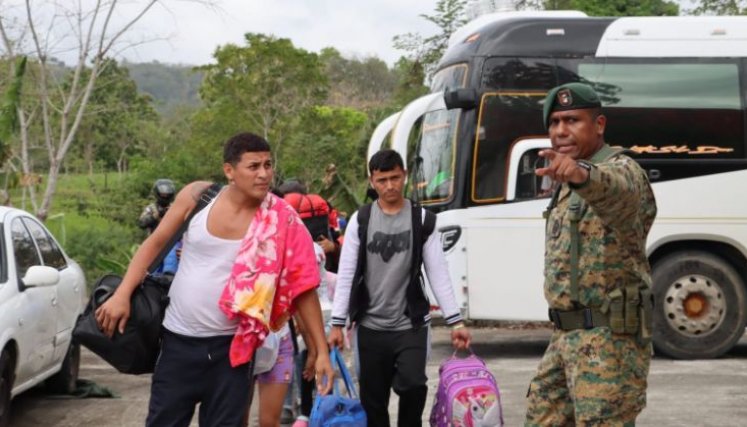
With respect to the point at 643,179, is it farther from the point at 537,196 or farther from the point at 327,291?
the point at 537,196

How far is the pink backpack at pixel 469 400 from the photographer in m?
5.88

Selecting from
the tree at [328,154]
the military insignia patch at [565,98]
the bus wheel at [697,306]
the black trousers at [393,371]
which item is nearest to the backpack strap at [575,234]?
the military insignia patch at [565,98]

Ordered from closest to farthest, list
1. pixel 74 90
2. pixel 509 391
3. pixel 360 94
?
pixel 509 391, pixel 74 90, pixel 360 94

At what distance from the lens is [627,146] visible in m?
11.3

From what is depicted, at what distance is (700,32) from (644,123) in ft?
3.82

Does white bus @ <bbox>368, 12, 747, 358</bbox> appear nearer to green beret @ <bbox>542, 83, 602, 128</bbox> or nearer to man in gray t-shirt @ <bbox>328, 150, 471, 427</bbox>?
man in gray t-shirt @ <bbox>328, 150, 471, 427</bbox>

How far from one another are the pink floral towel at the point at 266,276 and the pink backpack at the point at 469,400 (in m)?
1.39

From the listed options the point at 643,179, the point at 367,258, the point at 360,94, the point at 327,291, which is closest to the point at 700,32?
the point at 327,291

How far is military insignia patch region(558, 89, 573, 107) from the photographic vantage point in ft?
14.0

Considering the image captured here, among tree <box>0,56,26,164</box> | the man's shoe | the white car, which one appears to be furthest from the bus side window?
tree <box>0,56,26,164</box>

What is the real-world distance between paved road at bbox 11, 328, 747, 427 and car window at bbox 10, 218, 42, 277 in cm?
115

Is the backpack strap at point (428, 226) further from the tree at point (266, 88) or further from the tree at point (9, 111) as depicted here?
the tree at point (266, 88)

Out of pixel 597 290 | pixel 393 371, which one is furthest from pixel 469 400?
pixel 597 290

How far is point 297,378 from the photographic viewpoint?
26.1 ft
